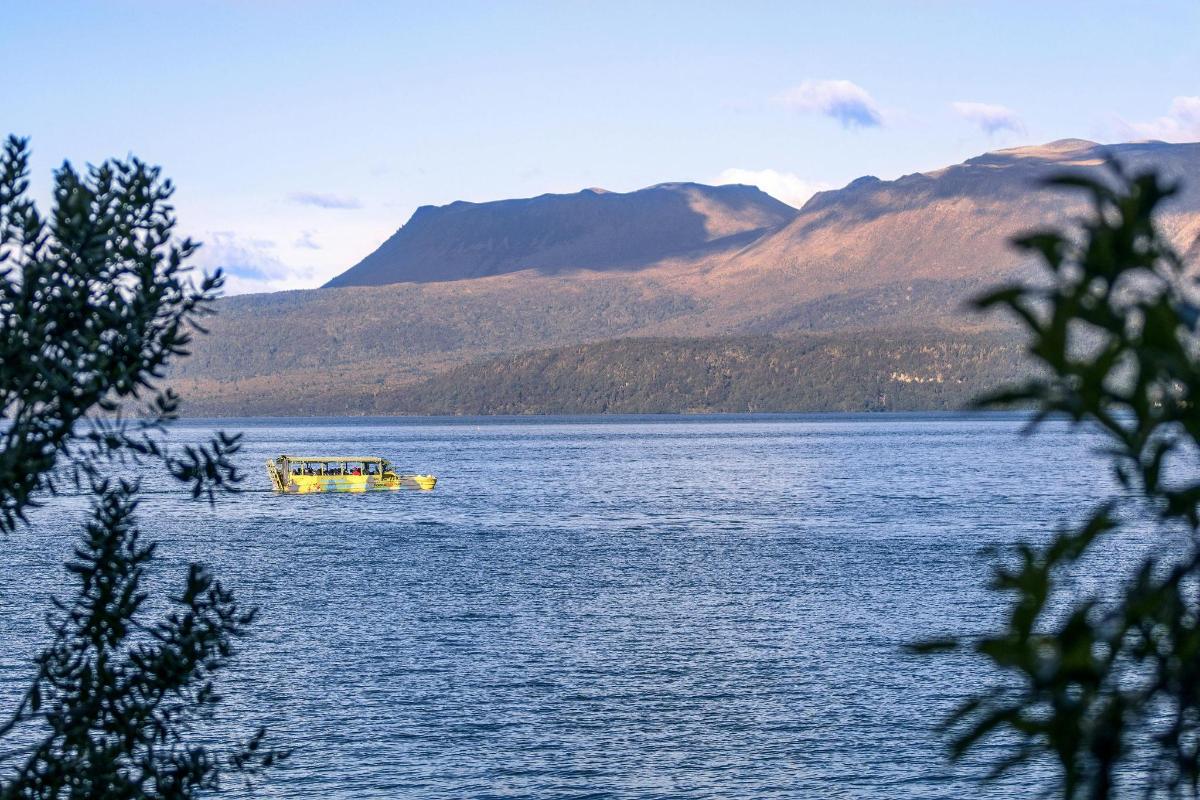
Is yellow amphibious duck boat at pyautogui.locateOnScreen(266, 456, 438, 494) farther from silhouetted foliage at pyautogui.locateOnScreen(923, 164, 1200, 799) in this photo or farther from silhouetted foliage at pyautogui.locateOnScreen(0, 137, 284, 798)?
silhouetted foliage at pyautogui.locateOnScreen(923, 164, 1200, 799)

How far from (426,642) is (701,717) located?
462 inches

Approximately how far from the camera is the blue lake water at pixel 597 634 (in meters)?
26.6

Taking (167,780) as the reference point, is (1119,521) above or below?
above

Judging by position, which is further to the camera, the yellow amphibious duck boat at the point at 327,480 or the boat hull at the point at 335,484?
the boat hull at the point at 335,484

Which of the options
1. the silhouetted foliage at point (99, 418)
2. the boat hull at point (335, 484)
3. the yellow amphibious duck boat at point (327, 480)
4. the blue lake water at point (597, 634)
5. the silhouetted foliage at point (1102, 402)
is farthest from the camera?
the boat hull at point (335, 484)

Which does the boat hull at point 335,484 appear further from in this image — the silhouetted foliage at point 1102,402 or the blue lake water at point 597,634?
the silhouetted foliage at point 1102,402

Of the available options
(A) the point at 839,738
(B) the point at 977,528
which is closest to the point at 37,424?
(A) the point at 839,738

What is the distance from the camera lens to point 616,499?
93.1 metres

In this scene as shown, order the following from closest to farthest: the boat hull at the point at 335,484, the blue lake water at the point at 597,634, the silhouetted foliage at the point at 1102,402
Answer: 1. the silhouetted foliage at the point at 1102,402
2. the blue lake water at the point at 597,634
3. the boat hull at the point at 335,484

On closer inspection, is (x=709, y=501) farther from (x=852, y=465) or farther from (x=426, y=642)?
(x=426, y=642)

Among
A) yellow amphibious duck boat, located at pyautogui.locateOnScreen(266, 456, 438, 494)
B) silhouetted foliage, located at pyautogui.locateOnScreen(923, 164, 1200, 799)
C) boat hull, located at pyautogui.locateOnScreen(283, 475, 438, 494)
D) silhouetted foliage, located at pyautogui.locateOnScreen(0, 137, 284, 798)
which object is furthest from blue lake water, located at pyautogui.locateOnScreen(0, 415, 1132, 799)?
boat hull, located at pyautogui.locateOnScreen(283, 475, 438, 494)

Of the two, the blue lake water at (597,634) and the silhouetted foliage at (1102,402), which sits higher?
the silhouetted foliage at (1102,402)

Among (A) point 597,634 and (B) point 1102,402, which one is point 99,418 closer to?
(B) point 1102,402

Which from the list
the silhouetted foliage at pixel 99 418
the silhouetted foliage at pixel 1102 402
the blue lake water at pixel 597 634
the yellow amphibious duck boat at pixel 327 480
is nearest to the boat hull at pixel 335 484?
the yellow amphibious duck boat at pixel 327 480
